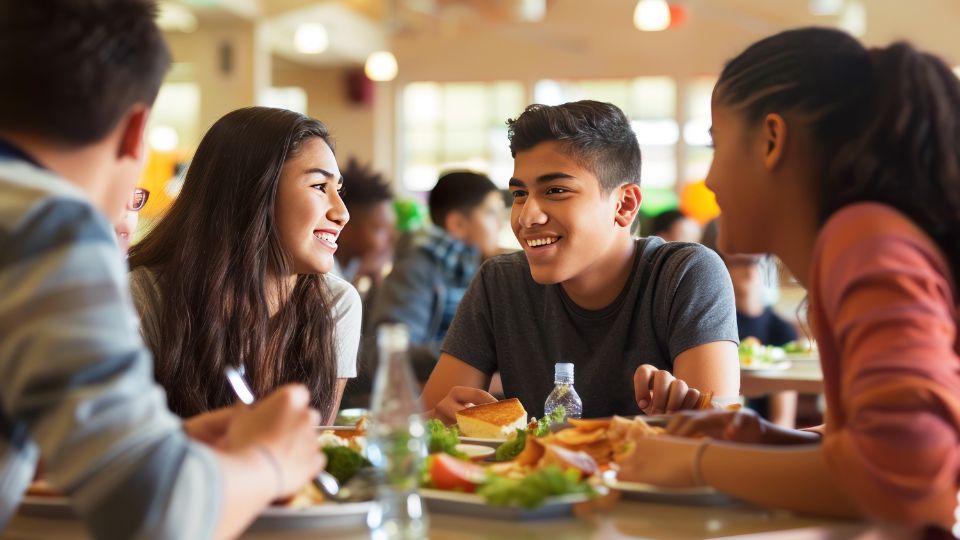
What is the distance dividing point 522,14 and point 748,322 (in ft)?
15.9

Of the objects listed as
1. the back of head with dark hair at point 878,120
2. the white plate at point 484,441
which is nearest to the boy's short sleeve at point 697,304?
the white plate at point 484,441

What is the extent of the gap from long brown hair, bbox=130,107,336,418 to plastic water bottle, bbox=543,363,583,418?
68 cm

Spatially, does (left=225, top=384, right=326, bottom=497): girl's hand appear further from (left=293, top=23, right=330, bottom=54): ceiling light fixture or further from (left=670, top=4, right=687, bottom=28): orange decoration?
→ (left=670, top=4, right=687, bottom=28): orange decoration

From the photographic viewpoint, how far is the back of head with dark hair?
146 cm

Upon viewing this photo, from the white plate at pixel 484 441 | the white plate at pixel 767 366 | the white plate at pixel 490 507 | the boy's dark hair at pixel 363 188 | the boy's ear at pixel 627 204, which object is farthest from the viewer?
the boy's dark hair at pixel 363 188

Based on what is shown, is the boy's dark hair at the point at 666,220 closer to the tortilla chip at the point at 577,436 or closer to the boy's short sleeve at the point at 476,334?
the boy's short sleeve at the point at 476,334

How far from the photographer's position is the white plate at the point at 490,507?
136 centimetres

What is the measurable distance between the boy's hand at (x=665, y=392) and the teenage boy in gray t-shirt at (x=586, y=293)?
502mm

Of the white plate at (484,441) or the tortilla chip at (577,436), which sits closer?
the tortilla chip at (577,436)

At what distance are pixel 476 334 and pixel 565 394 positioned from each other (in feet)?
2.05

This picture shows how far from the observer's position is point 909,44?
1.54m

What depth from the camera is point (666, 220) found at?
6590 millimetres

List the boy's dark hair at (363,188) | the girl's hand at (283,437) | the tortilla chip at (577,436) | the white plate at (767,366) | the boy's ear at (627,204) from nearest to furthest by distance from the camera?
the girl's hand at (283,437), the tortilla chip at (577,436), the boy's ear at (627,204), the white plate at (767,366), the boy's dark hair at (363,188)

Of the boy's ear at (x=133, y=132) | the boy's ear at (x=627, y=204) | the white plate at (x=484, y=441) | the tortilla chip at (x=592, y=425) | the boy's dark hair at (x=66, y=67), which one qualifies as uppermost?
the boy's dark hair at (x=66, y=67)
